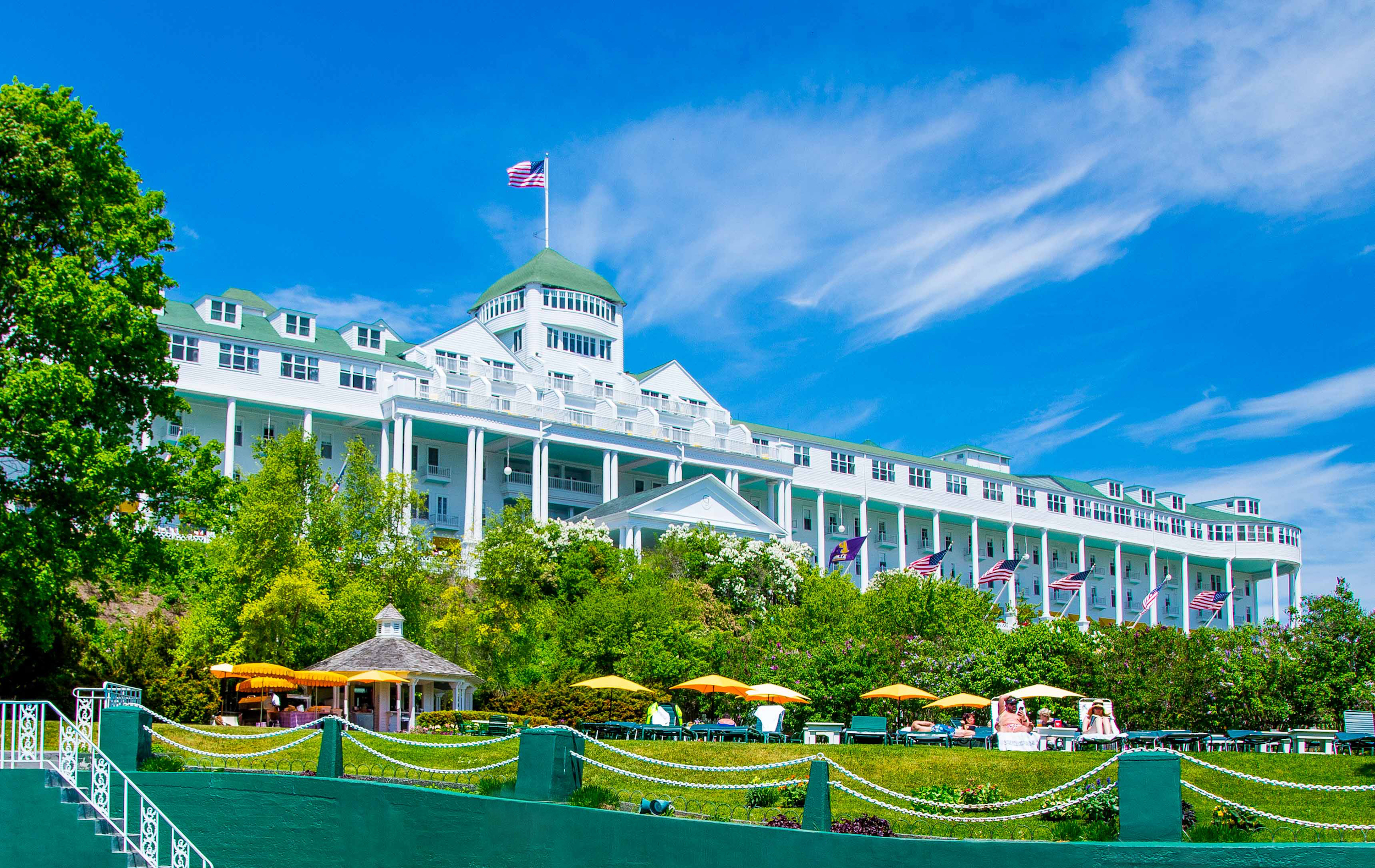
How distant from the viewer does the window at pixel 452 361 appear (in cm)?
6700

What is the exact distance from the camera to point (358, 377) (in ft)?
208

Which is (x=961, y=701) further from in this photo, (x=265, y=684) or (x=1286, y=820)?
(x=1286, y=820)

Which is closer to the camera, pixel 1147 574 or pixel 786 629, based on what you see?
pixel 786 629

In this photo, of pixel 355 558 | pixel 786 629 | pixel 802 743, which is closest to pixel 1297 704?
pixel 786 629

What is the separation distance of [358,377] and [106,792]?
4416 centimetres

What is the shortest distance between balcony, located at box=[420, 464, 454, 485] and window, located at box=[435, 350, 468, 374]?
529 cm

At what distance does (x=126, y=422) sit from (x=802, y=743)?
17.2 metres

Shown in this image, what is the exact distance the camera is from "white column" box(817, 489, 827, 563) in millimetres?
78500

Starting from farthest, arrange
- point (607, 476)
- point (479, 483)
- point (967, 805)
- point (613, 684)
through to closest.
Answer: point (607, 476), point (479, 483), point (613, 684), point (967, 805)

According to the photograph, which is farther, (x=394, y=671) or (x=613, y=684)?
(x=613, y=684)

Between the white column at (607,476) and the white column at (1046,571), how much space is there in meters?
34.4

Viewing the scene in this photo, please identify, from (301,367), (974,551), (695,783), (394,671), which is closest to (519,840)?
(695,783)

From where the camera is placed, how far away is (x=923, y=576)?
55688 millimetres

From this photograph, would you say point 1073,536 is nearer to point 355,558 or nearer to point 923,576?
point 923,576
